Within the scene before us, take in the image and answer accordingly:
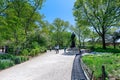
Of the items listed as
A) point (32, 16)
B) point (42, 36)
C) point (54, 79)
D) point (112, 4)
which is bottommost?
point (54, 79)

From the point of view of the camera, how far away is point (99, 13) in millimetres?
42344

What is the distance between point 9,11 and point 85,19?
2157 centimetres

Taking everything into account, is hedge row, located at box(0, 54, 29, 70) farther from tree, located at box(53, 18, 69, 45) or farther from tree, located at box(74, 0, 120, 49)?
tree, located at box(53, 18, 69, 45)

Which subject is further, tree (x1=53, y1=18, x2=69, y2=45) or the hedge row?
tree (x1=53, y1=18, x2=69, y2=45)

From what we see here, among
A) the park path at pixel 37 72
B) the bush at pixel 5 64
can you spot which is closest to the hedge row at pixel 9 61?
the bush at pixel 5 64

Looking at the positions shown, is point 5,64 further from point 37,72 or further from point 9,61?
point 37,72

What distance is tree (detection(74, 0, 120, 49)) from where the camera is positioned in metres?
41.4

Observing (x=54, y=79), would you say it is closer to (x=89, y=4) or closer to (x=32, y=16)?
(x=32, y=16)

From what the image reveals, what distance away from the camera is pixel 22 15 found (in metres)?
31.1

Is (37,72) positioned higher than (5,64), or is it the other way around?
(5,64)

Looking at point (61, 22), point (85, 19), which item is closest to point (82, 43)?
point (61, 22)

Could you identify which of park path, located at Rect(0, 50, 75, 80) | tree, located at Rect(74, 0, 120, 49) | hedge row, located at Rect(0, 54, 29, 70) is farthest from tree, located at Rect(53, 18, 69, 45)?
park path, located at Rect(0, 50, 75, 80)

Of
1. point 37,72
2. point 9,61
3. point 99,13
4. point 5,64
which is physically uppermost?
point 99,13

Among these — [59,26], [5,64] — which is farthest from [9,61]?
[59,26]
